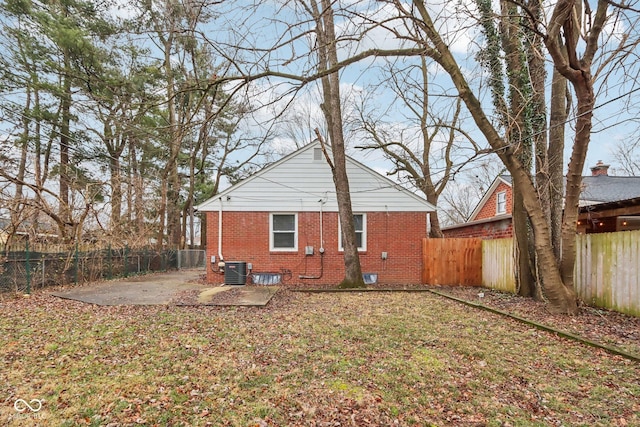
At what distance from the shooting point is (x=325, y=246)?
12.4 m

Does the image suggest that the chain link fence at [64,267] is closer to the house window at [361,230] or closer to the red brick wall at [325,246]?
the red brick wall at [325,246]

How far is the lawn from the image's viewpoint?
3.10 meters

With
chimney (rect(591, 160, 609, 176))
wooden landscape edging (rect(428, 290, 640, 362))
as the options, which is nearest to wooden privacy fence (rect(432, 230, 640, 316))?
wooden landscape edging (rect(428, 290, 640, 362))

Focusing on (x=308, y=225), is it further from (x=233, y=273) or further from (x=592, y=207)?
(x=592, y=207)

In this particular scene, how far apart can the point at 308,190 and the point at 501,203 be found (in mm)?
12386

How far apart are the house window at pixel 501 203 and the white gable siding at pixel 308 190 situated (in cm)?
872

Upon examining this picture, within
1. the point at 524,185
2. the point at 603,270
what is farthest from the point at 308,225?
the point at 603,270

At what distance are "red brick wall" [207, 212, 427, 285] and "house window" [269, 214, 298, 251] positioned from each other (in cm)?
17

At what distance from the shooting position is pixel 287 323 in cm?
638

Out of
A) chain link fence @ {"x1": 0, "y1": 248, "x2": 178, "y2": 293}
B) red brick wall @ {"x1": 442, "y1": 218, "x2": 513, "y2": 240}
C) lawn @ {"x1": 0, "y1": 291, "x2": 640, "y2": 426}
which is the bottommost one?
lawn @ {"x1": 0, "y1": 291, "x2": 640, "y2": 426}

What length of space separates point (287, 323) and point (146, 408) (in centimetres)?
337

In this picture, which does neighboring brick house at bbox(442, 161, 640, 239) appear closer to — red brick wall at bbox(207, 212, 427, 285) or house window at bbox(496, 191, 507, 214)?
house window at bbox(496, 191, 507, 214)

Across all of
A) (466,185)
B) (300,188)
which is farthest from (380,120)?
(466,185)

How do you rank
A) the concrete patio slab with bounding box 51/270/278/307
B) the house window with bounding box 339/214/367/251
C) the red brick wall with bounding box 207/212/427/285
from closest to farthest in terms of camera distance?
the concrete patio slab with bounding box 51/270/278/307
the red brick wall with bounding box 207/212/427/285
the house window with bounding box 339/214/367/251
